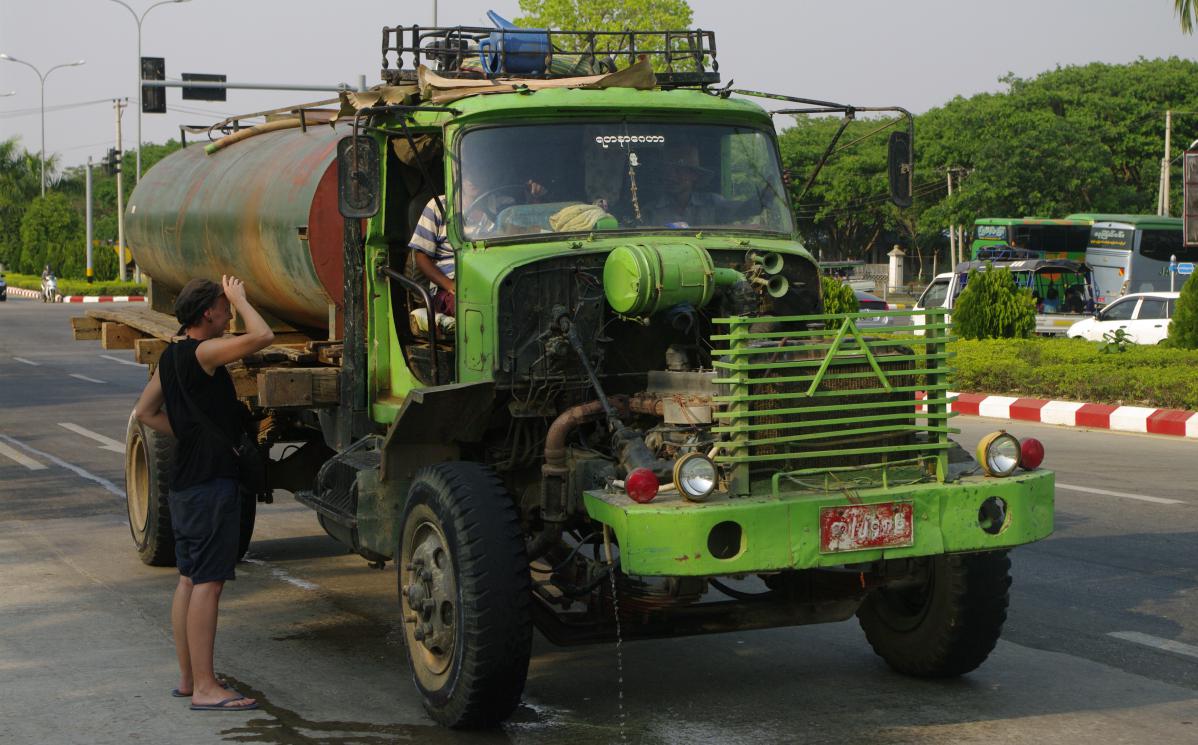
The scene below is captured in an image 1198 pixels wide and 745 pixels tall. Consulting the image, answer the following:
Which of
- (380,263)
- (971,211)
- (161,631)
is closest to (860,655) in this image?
(380,263)

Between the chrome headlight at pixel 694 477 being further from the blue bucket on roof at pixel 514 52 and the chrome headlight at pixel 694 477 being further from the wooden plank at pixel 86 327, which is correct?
the wooden plank at pixel 86 327

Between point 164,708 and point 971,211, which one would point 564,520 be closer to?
point 164,708

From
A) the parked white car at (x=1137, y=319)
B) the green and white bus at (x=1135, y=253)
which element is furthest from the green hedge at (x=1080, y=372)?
the green and white bus at (x=1135, y=253)

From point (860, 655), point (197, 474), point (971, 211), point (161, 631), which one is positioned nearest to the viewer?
point (197, 474)

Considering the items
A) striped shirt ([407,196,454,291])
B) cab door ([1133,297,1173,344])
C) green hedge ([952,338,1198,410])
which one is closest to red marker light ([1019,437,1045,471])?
striped shirt ([407,196,454,291])

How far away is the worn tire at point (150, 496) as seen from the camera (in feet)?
30.3

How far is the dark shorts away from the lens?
623 cm

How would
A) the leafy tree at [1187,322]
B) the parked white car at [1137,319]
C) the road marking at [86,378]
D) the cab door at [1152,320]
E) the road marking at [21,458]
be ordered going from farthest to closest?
the parked white car at [1137,319]
the cab door at [1152,320]
the road marking at [86,378]
the leafy tree at [1187,322]
the road marking at [21,458]

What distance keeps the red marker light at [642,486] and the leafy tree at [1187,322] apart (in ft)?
57.6

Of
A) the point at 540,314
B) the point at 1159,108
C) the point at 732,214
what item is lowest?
the point at 540,314

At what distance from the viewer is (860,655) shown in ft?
23.6

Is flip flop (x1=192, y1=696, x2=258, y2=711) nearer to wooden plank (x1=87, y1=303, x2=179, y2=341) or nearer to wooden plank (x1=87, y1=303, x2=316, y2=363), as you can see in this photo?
wooden plank (x1=87, y1=303, x2=316, y2=363)

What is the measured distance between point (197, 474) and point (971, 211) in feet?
199

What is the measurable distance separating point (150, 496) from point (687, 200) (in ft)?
13.6
